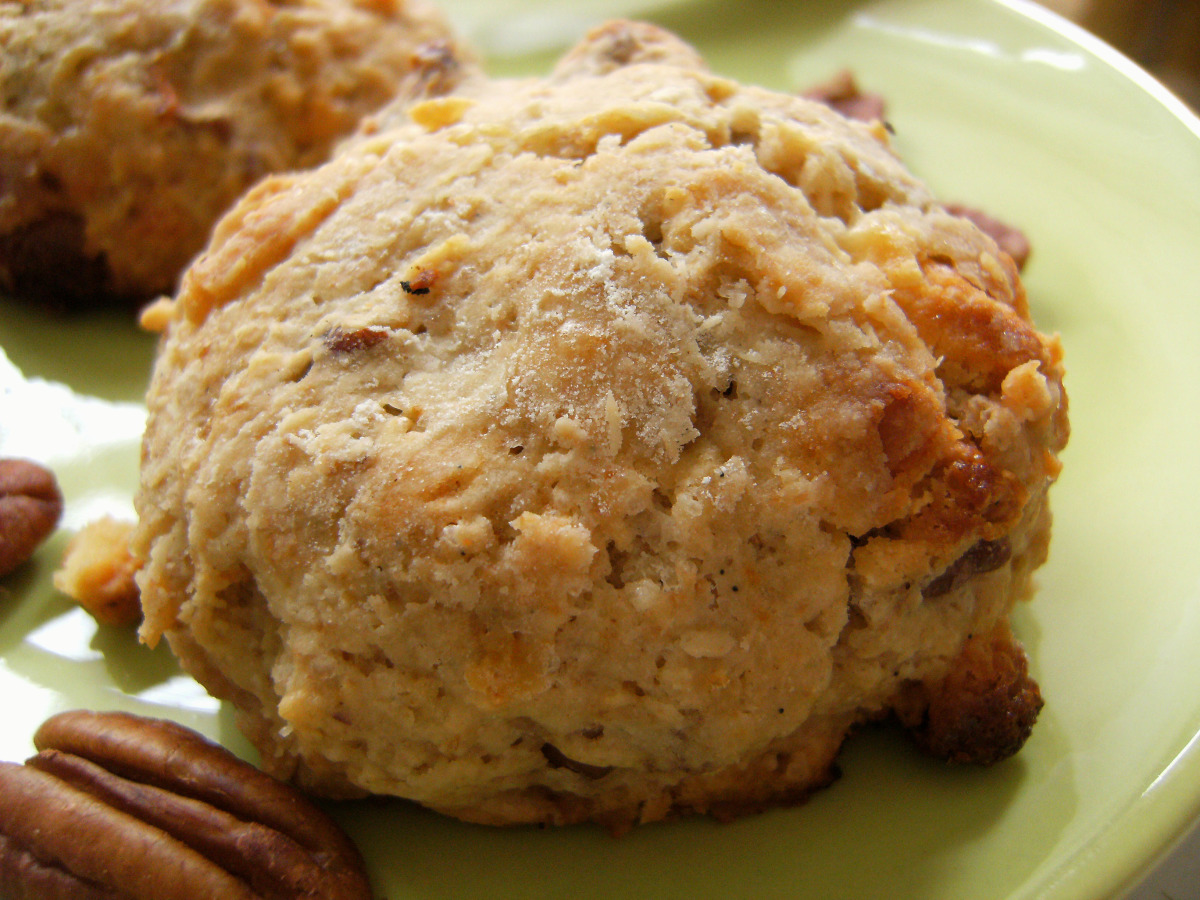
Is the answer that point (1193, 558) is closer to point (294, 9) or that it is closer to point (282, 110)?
point (282, 110)

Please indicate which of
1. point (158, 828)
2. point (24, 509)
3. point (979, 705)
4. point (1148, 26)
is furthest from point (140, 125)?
point (1148, 26)

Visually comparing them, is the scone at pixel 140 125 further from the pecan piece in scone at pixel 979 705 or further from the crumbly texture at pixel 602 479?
the pecan piece in scone at pixel 979 705

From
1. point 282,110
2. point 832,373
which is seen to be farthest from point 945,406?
point 282,110

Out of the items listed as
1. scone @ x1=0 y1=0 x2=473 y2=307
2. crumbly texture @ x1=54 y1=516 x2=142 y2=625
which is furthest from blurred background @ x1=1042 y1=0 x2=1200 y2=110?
crumbly texture @ x1=54 y1=516 x2=142 y2=625

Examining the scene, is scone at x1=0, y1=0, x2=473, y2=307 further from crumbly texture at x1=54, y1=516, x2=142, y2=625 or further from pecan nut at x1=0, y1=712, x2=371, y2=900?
pecan nut at x1=0, y1=712, x2=371, y2=900

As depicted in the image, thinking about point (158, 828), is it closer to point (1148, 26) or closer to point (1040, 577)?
point (1040, 577)

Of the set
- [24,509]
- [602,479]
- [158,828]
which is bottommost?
[24,509]

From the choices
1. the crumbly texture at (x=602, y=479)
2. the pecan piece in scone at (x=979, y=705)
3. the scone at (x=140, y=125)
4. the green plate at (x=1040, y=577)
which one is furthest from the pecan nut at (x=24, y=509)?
the pecan piece in scone at (x=979, y=705)

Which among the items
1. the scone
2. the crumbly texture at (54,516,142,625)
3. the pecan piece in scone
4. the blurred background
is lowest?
the crumbly texture at (54,516,142,625)
